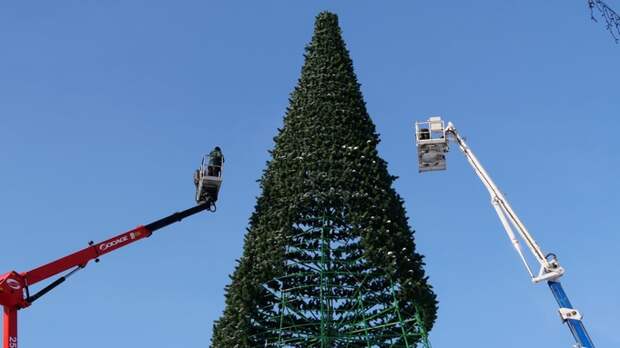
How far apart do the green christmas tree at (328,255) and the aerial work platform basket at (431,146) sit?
324 cm

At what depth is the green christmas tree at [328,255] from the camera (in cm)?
3719

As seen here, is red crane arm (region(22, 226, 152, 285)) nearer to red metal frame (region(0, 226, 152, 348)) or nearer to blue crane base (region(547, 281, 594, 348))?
red metal frame (region(0, 226, 152, 348))

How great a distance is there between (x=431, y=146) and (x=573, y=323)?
26.9 feet

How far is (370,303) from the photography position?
38531 millimetres

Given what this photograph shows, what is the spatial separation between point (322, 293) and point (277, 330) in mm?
2483

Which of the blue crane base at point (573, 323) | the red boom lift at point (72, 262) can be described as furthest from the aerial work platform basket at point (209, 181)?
the blue crane base at point (573, 323)

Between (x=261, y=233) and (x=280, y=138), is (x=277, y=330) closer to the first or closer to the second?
(x=261, y=233)

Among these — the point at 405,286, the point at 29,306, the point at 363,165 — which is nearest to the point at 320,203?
the point at 363,165

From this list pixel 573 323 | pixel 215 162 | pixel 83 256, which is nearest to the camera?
pixel 573 323

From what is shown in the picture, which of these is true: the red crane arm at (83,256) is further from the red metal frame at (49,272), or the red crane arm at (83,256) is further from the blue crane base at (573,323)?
the blue crane base at (573,323)

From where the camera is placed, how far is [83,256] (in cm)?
3488

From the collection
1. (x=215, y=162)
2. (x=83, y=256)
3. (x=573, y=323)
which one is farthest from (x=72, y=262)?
(x=573, y=323)

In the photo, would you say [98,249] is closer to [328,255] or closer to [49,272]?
[49,272]

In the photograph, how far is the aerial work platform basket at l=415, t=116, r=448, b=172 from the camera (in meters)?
35.9
